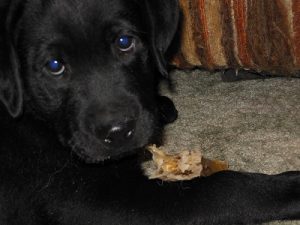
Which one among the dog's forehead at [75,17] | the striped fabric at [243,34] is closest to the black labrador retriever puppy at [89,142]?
the dog's forehead at [75,17]

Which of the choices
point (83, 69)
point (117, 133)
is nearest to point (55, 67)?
point (83, 69)

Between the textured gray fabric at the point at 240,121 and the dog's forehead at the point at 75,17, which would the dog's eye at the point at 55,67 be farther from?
the textured gray fabric at the point at 240,121

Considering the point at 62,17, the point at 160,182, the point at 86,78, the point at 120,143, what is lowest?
the point at 160,182

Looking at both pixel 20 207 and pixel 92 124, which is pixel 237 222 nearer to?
pixel 92 124

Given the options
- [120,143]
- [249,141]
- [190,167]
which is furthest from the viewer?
[249,141]

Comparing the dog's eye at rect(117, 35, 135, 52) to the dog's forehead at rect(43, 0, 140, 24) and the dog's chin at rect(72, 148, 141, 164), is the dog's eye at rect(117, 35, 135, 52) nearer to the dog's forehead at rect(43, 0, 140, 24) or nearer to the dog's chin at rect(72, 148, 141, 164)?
the dog's forehead at rect(43, 0, 140, 24)

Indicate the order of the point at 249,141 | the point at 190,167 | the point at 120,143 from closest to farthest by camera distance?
the point at 120,143, the point at 190,167, the point at 249,141

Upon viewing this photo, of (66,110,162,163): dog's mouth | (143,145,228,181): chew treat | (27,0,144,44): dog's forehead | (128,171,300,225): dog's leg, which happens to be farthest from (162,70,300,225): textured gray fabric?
(27,0,144,44): dog's forehead

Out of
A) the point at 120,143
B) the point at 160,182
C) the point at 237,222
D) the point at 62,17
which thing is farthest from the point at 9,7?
the point at 237,222

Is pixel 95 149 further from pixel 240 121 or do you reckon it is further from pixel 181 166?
pixel 240 121
